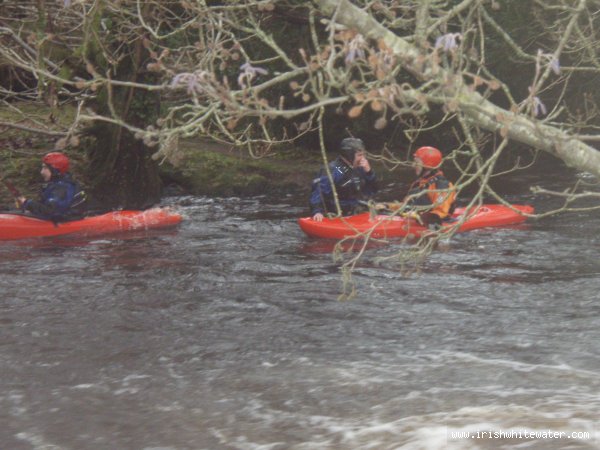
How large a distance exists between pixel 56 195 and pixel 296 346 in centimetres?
565

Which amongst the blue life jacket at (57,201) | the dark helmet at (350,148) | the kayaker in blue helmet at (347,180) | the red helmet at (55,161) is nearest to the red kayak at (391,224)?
the kayaker in blue helmet at (347,180)

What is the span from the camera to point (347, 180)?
11453 millimetres

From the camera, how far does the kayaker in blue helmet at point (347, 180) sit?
11.3m

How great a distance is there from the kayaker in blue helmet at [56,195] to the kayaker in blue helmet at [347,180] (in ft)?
10.5

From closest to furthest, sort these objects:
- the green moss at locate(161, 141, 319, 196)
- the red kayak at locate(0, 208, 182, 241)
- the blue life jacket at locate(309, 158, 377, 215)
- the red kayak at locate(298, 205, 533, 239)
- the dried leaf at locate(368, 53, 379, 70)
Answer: the dried leaf at locate(368, 53, 379, 70)
the red kayak at locate(298, 205, 533, 239)
the blue life jacket at locate(309, 158, 377, 215)
the red kayak at locate(0, 208, 182, 241)
the green moss at locate(161, 141, 319, 196)

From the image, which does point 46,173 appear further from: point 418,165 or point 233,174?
point 418,165

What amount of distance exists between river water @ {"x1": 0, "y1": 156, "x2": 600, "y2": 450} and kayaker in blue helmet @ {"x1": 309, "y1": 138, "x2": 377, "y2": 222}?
608 mm

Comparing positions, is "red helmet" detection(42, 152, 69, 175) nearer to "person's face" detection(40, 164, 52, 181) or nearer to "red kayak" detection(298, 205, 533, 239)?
"person's face" detection(40, 164, 52, 181)

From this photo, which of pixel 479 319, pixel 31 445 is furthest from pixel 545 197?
pixel 31 445

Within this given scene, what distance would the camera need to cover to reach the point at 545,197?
1415 centimetres

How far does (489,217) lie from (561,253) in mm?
1517

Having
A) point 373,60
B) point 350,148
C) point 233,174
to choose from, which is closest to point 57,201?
point 350,148

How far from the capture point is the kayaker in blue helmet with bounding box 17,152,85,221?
468 inches

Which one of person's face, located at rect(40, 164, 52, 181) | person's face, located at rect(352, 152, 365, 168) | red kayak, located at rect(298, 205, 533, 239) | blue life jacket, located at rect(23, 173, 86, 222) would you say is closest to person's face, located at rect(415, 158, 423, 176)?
red kayak, located at rect(298, 205, 533, 239)
